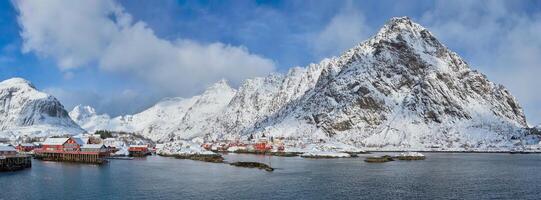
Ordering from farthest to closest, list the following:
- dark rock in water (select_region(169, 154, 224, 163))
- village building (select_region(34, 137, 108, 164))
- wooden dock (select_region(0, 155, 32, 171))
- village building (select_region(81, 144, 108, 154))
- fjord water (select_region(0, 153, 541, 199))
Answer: village building (select_region(81, 144, 108, 154))
village building (select_region(34, 137, 108, 164))
dark rock in water (select_region(169, 154, 224, 163))
wooden dock (select_region(0, 155, 32, 171))
fjord water (select_region(0, 153, 541, 199))

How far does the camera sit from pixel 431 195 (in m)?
62.3

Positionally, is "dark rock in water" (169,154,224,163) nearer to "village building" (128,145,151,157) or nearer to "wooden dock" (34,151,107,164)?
"village building" (128,145,151,157)

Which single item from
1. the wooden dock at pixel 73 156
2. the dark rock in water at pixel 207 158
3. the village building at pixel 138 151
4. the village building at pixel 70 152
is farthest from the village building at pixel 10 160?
the village building at pixel 138 151

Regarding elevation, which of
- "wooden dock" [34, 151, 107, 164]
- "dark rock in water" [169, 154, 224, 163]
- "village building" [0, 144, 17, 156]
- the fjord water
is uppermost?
"village building" [0, 144, 17, 156]

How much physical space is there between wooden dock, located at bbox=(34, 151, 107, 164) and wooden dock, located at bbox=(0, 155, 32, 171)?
19654 mm

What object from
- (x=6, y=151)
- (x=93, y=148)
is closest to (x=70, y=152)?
(x=93, y=148)

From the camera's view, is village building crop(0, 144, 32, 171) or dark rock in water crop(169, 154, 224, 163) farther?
dark rock in water crop(169, 154, 224, 163)

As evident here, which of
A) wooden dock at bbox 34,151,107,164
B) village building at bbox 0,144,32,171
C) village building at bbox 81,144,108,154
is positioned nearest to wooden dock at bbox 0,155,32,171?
village building at bbox 0,144,32,171

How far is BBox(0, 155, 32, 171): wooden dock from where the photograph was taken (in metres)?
96.2

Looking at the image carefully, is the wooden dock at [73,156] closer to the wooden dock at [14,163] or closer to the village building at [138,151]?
the wooden dock at [14,163]

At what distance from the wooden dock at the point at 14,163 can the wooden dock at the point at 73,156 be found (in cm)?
1965

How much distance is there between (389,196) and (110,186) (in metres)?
39.2

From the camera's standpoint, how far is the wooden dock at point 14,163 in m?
96.2

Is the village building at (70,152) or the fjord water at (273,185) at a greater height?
the village building at (70,152)
